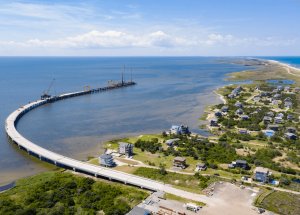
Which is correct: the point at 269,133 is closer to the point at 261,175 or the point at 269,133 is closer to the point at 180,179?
the point at 261,175

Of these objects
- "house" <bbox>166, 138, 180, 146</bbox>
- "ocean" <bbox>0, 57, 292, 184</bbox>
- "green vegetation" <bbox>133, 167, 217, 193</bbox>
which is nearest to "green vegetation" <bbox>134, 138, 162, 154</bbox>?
"house" <bbox>166, 138, 180, 146</bbox>

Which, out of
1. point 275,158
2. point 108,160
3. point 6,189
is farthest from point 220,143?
point 6,189

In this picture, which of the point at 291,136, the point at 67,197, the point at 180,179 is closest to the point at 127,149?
the point at 180,179

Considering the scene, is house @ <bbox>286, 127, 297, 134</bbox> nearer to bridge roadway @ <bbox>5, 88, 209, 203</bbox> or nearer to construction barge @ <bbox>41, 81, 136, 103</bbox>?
bridge roadway @ <bbox>5, 88, 209, 203</bbox>

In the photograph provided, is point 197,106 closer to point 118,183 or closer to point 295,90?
point 295,90

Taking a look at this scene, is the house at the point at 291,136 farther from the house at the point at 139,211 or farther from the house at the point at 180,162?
the house at the point at 139,211

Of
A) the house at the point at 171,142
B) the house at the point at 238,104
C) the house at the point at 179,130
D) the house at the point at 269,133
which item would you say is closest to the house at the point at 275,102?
the house at the point at 238,104
